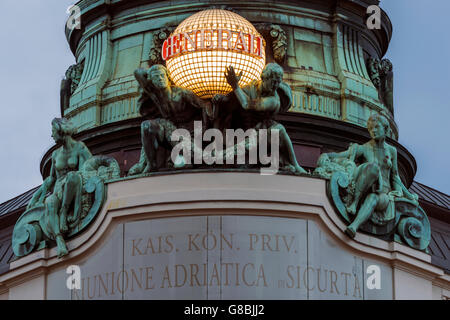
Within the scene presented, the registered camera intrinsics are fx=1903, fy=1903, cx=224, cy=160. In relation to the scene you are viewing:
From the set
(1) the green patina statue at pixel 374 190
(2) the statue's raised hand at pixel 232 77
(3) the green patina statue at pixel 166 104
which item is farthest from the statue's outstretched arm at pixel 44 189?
(1) the green patina statue at pixel 374 190

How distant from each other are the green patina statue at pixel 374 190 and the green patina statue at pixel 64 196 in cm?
547

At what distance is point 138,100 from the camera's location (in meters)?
48.0

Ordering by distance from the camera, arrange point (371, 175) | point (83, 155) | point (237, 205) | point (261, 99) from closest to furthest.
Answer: point (237, 205), point (371, 175), point (261, 99), point (83, 155)

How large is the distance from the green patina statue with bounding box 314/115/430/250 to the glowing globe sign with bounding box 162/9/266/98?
302 cm

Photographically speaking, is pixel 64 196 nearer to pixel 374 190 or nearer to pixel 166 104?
pixel 166 104

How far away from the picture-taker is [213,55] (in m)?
47.7

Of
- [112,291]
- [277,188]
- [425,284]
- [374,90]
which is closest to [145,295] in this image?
[112,291]

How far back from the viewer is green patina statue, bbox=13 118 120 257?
46.9 m

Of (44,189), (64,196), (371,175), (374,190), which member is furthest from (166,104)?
(374,190)

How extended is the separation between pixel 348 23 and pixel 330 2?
779 millimetres

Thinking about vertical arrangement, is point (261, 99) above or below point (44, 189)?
above

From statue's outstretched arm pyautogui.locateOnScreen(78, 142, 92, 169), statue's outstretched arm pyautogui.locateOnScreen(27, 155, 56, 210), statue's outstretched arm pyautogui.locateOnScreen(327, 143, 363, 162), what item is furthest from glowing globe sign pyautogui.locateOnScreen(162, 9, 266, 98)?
statue's outstretched arm pyautogui.locateOnScreen(27, 155, 56, 210)

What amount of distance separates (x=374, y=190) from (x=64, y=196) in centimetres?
766

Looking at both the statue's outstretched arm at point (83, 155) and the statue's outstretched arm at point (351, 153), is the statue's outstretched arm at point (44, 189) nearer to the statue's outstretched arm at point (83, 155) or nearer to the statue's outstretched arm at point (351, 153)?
the statue's outstretched arm at point (83, 155)
